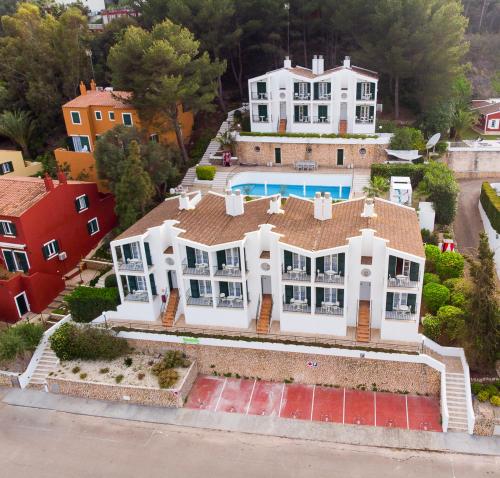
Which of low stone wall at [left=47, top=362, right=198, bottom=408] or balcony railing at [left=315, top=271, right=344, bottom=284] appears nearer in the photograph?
balcony railing at [left=315, top=271, right=344, bottom=284]

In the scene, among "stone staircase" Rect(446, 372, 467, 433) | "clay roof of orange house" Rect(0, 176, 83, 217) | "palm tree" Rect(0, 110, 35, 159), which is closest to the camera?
"stone staircase" Rect(446, 372, 467, 433)

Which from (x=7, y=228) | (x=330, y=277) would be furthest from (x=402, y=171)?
(x=7, y=228)

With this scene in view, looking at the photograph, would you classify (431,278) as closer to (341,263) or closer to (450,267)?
(450,267)

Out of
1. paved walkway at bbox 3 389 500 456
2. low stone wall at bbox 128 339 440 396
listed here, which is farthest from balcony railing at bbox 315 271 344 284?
paved walkway at bbox 3 389 500 456

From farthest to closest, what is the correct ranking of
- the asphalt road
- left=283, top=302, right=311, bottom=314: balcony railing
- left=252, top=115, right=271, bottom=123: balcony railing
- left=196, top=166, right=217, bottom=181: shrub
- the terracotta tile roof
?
left=252, top=115, right=271, bottom=123: balcony railing < the terracotta tile roof < left=196, top=166, right=217, bottom=181: shrub < left=283, top=302, right=311, bottom=314: balcony railing < the asphalt road

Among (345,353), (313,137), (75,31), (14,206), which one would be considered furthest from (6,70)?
(345,353)

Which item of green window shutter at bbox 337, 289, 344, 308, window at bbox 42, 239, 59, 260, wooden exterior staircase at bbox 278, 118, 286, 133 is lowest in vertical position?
green window shutter at bbox 337, 289, 344, 308

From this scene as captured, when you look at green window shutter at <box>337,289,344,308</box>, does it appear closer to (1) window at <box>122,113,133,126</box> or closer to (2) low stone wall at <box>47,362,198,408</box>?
(2) low stone wall at <box>47,362,198,408</box>

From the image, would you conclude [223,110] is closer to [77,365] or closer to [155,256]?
[155,256]
